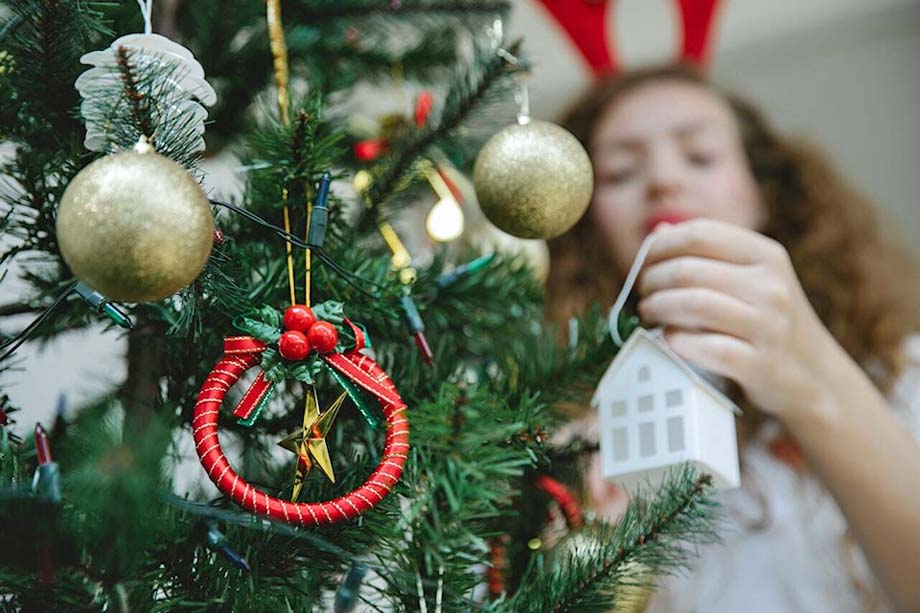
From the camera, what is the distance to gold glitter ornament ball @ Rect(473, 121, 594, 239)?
1.46 feet

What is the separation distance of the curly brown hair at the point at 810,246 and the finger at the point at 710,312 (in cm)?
41

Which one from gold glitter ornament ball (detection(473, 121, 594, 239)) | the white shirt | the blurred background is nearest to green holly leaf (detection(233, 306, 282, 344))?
gold glitter ornament ball (detection(473, 121, 594, 239))

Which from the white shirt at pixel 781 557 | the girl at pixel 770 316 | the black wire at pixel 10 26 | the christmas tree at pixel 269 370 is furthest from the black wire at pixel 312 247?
the white shirt at pixel 781 557

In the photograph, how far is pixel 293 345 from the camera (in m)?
0.38

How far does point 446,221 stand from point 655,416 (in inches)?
10.4

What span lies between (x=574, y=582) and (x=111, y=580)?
207mm

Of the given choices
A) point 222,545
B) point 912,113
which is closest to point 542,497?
point 222,545

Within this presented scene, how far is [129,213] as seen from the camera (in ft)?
0.98

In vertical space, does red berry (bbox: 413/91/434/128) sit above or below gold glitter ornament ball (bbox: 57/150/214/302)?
above

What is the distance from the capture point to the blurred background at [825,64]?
1.50 metres

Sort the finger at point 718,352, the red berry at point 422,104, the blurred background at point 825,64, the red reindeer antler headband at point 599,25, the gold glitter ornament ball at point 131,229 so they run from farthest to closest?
1. the blurred background at point 825,64
2. the red reindeer antler headband at point 599,25
3. the red berry at point 422,104
4. the finger at point 718,352
5. the gold glitter ornament ball at point 131,229

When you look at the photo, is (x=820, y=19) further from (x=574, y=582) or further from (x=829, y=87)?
(x=574, y=582)

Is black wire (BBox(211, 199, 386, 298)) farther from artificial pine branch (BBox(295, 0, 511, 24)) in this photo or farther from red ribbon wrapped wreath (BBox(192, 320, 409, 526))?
artificial pine branch (BBox(295, 0, 511, 24))

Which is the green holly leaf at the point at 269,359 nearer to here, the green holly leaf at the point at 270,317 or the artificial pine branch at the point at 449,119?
the green holly leaf at the point at 270,317
